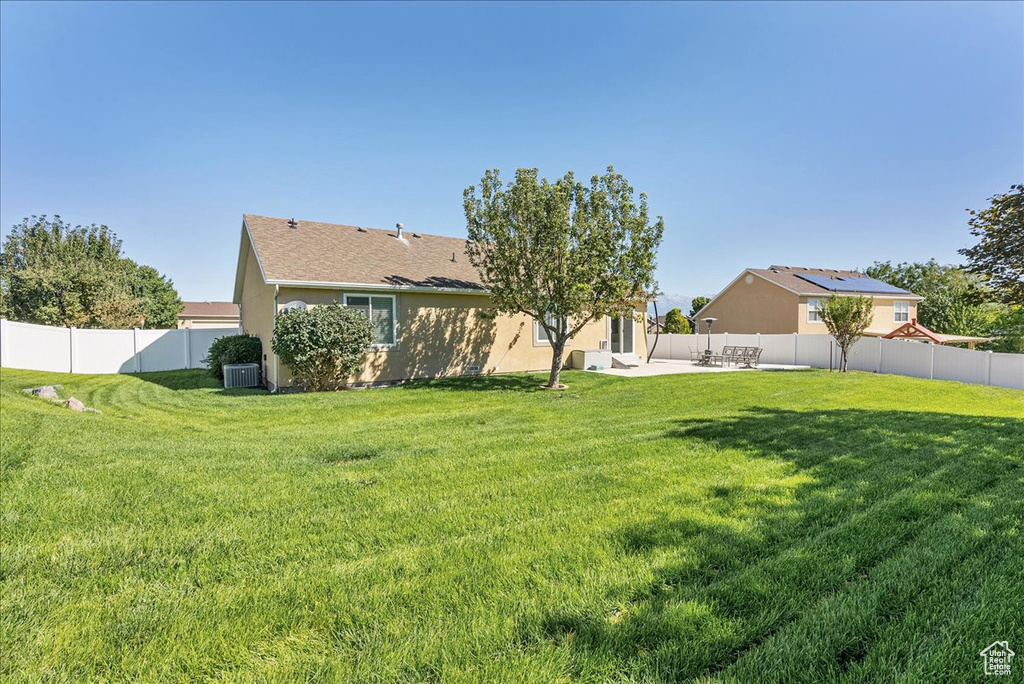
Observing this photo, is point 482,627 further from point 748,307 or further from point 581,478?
point 748,307

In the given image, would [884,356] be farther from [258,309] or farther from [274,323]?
[258,309]

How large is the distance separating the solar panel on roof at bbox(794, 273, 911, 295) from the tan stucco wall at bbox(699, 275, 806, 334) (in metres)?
3.31

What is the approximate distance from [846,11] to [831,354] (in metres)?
14.9

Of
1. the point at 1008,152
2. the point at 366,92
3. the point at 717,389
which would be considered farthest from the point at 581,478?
the point at 1008,152

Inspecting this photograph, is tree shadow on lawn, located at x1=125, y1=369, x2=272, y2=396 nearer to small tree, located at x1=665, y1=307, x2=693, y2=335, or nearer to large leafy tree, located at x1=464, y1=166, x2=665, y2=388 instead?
large leafy tree, located at x1=464, y1=166, x2=665, y2=388

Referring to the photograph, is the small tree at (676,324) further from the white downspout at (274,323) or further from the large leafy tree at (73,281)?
the large leafy tree at (73,281)

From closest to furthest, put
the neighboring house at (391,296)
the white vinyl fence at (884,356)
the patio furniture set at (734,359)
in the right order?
the neighboring house at (391,296), the white vinyl fence at (884,356), the patio furniture set at (734,359)

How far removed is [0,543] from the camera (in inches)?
125

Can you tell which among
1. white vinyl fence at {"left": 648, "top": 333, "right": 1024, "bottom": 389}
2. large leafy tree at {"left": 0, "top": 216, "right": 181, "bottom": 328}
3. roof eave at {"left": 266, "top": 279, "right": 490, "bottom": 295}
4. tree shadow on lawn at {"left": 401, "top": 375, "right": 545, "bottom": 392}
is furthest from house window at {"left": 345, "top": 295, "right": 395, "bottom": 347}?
large leafy tree at {"left": 0, "top": 216, "right": 181, "bottom": 328}

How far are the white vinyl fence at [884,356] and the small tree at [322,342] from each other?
62.9ft

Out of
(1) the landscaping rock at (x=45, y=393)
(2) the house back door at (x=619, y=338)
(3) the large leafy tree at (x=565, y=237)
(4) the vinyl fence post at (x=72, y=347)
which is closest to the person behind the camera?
(1) the landscaping rock at (x=45, y=393)

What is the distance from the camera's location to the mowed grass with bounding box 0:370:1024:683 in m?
2.06

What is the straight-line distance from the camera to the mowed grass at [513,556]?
2.06 metres

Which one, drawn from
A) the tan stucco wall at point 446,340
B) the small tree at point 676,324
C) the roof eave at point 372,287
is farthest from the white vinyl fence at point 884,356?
the roof eave at point 372,287
